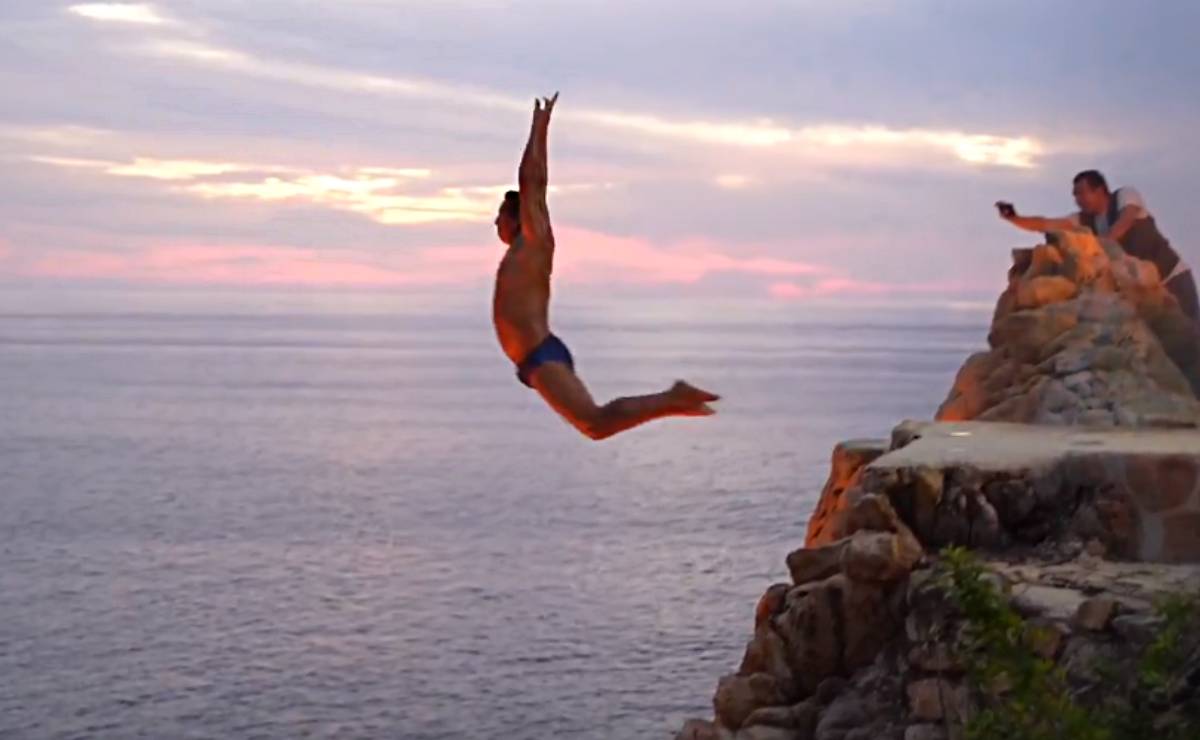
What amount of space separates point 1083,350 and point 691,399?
562 cm

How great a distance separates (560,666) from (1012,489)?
10.8m

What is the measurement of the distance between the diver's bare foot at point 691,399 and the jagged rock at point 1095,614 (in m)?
3.06

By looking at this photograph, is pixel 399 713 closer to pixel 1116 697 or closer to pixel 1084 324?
pixel 1084 324

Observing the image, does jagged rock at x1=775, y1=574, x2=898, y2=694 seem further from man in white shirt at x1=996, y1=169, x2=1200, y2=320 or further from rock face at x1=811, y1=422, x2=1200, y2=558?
man in white shirt at x1=996, y1=169, x2=1200, y2=320

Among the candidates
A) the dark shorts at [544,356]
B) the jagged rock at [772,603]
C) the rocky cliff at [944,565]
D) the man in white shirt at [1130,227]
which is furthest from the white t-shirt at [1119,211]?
the dark shorts at [544,356]

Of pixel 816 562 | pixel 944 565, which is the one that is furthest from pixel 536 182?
pixel 816 562

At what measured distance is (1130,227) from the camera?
34.0 ft

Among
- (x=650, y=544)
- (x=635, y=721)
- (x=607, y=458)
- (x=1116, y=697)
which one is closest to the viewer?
(x=1116, y=697)

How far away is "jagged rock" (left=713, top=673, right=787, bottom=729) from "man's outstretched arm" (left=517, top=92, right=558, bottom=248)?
4.01 m

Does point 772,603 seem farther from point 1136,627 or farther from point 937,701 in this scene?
point 1136,627

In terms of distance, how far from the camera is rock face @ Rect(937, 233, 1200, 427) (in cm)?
917

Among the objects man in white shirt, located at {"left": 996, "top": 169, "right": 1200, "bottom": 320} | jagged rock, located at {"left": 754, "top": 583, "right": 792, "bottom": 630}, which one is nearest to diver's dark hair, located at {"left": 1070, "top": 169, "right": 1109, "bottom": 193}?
man in white shirt, located at {"left": 996, "top": 169, "right": 1200, "bottom": 320}

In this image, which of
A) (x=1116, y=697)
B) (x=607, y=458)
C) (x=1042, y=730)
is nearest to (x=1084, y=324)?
(x=1116, y=697)

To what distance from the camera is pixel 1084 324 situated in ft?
Result: 31.4
